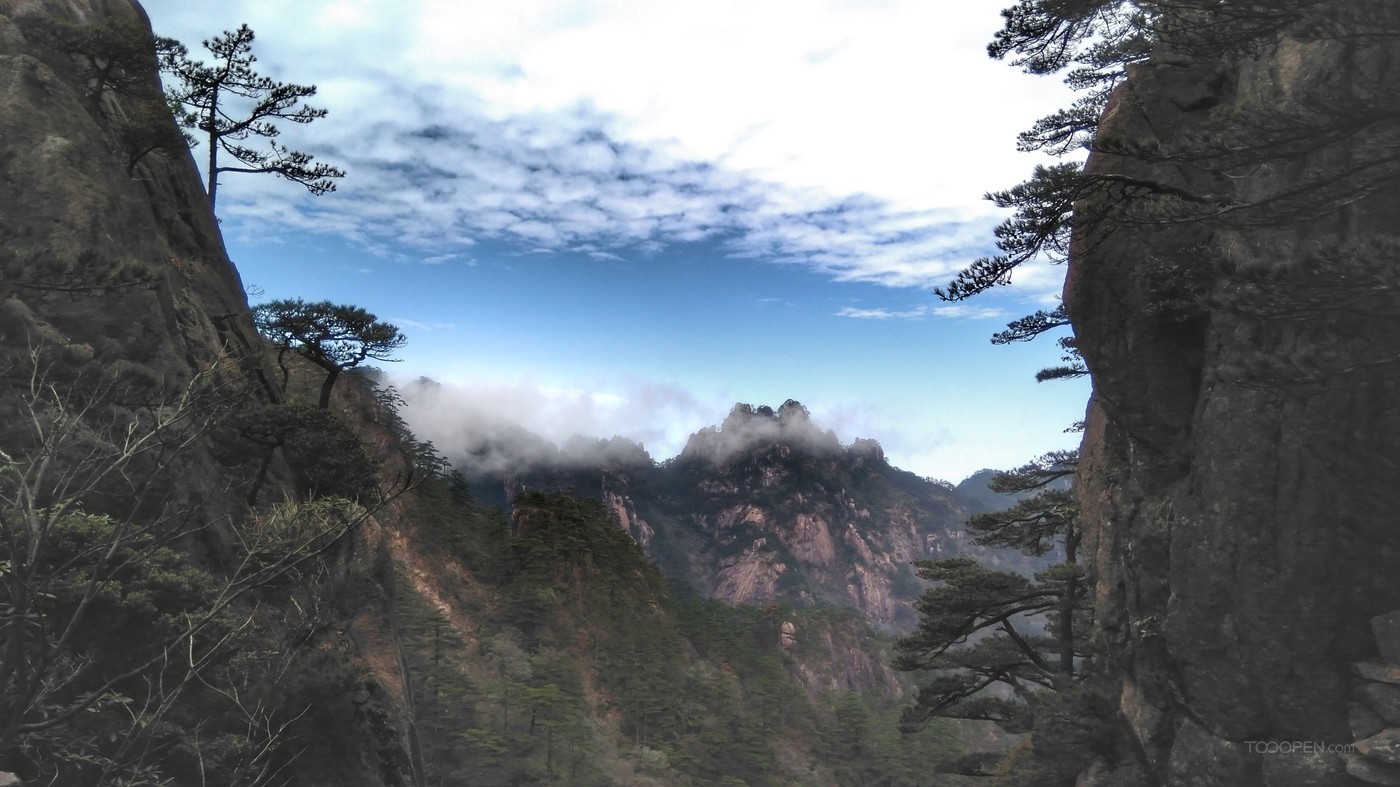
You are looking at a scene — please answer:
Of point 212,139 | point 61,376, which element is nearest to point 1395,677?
point 61,376

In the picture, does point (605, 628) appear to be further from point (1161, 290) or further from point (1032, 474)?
point (1161, 290)

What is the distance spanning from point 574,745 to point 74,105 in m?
32.8

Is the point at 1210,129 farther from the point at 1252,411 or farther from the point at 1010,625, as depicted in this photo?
the point at 1010,625

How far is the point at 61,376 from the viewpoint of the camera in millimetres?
11953
